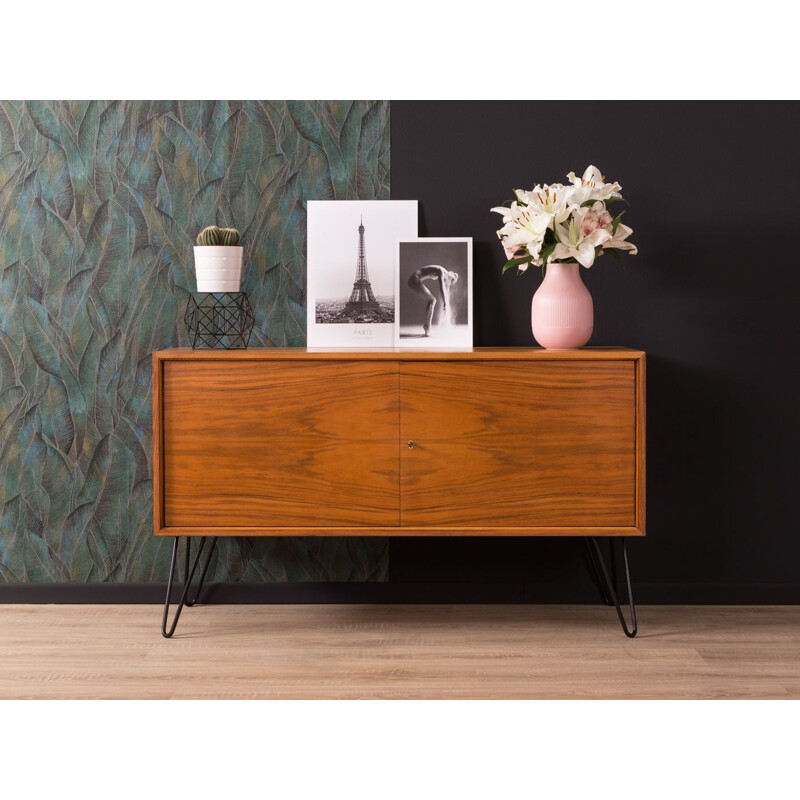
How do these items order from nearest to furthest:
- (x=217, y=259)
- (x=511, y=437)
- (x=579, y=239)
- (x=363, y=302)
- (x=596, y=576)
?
1. (x=511, y=437)
2. (x=579, y=239)
3. (x=217, y=259)
4. (x=363, y=302)
5. (x=596, y=576)

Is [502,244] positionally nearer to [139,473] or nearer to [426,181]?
[426,181]

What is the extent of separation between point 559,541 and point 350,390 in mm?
1061

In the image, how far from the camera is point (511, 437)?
2902 mm

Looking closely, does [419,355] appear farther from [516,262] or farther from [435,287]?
[516,262]

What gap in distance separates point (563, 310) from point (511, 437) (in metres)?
0.50

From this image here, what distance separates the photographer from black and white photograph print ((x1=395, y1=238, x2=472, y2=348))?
10.6 feet

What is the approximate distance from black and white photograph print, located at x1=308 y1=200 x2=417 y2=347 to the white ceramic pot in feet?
0.91

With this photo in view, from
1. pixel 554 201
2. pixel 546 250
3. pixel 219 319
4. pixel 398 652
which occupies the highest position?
pixel 554 201

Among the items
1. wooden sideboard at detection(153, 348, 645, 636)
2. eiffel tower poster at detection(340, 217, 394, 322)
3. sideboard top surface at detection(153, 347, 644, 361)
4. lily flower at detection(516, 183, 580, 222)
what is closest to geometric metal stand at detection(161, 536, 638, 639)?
wooden sideboard at detection(153, 348, 645, 636)

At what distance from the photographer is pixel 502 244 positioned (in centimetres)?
316

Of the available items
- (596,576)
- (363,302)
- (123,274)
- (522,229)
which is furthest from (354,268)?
(596,576)

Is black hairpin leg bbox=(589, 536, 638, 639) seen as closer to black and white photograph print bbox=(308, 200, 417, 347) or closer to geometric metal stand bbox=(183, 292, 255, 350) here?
black and white photograph print bbox=(308, 200, 417, 347)

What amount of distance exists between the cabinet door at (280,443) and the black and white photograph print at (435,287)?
38 cm

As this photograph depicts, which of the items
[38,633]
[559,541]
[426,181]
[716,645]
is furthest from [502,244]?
[38,633]
